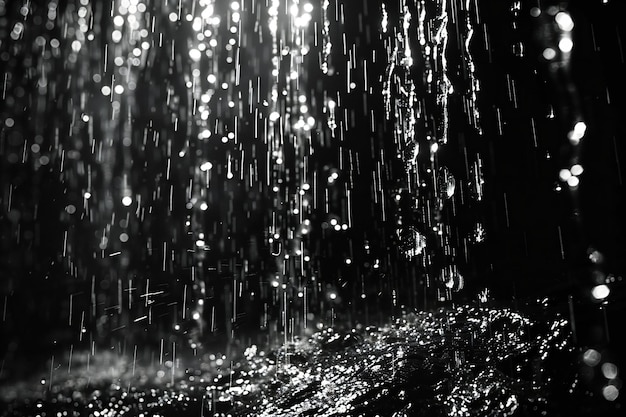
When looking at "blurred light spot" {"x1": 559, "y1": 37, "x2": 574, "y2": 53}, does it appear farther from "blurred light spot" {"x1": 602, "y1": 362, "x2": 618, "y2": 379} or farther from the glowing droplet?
the glowing droplet

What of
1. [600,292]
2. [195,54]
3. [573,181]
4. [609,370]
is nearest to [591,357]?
[609,370]

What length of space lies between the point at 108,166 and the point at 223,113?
3674 millimetres

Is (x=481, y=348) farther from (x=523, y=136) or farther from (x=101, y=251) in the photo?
(x=101, y=251)

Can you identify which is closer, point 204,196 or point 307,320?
point 307,320

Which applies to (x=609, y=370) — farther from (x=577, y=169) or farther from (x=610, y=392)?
(x=577, y=169)

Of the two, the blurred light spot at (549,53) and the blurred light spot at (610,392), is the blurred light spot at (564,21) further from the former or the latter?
the blurred light spot at (610,392)

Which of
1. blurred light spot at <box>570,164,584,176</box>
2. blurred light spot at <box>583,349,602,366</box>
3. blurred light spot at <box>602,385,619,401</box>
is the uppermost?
blurred light spot at <box>570,164,584,176</box>

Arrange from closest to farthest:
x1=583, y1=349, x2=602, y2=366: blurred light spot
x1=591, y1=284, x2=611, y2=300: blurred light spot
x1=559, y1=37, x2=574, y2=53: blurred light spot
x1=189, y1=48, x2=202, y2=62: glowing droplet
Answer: x1=583, y1=349, x2=602, y2=366: blurred light spot, x1=591, y1=284, x2=611, y2=300: blurred light spot, x1=559, y1=37, x2=574, y2=53: blurred light spot, x1=189, y1=48, x2=202, y2=62: glowing droplet

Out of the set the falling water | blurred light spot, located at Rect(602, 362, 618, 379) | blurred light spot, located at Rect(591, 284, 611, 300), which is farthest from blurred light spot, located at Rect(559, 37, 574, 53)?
blurred light spot, located at Rect(602, 362, 618, 379)

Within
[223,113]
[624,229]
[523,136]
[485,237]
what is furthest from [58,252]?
[624,229]

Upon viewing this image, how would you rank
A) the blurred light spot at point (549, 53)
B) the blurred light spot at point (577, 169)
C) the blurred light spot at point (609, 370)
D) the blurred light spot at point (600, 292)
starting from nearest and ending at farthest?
the blurred light spot at point (609, 370) < the blurred light spot at point (600, 292) < the blurred light spot at point (577, 169) < the blurred light spot at point (549, 53)

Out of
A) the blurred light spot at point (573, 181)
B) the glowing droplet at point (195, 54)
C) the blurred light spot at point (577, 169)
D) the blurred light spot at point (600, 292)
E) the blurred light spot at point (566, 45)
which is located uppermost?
the glowing droplet at point (195, 54)

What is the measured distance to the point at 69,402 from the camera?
4926 millimetres

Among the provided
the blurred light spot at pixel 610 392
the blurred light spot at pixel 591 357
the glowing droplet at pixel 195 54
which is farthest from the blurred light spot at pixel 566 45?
the glowing droplet at pixel 195 54
